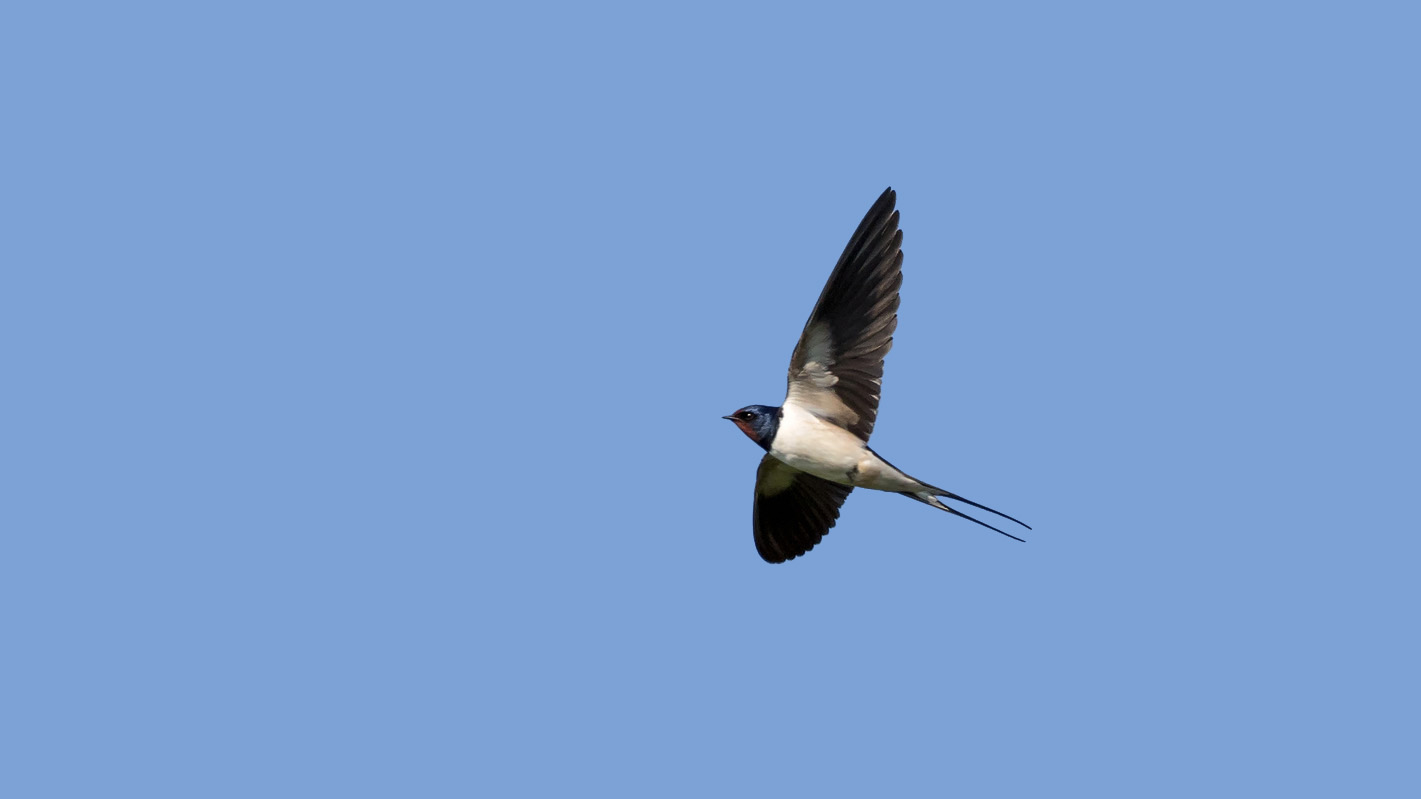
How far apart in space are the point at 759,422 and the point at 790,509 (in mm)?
1443

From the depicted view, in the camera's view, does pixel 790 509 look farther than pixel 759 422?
Yes

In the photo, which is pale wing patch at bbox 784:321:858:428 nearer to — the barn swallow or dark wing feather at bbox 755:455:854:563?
the barn swallow

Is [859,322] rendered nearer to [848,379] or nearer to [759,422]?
[848,379]

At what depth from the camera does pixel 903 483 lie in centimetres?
977

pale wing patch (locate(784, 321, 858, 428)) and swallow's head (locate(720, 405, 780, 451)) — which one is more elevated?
pale wing patch (locate(784, 321, 858, 428))

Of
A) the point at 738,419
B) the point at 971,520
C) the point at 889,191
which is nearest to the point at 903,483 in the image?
the point at 971,520

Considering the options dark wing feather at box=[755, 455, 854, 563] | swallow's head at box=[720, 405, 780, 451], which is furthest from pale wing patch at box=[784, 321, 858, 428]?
dark wing feather at box=[755, 455, 854, 563]

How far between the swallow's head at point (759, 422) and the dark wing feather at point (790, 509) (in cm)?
100

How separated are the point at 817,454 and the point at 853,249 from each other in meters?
1.35

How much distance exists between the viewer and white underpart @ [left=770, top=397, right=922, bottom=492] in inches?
383

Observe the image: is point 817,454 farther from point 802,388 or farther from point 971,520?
point 971,520

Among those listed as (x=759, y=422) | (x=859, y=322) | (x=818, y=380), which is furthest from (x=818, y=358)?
(x=759, y=422)

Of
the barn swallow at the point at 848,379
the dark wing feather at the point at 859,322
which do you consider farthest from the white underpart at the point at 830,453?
the dark wing feather at the point at 859,322

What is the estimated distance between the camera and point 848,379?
386 inches
